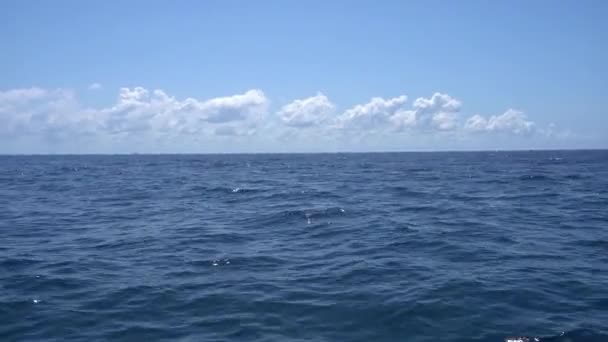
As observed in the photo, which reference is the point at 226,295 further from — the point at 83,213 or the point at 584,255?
the point at 83,213

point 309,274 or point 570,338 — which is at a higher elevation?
point 309,274

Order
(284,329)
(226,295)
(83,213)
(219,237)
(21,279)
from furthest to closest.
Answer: (83,213) → (219,237) → (21,279) → (226,295) → (284,329)

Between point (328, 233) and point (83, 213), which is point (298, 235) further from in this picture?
point (83, 213)

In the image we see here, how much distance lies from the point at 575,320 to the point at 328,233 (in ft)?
38.0

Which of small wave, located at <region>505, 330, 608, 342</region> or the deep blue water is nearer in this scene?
small wave, located at <region>505, 330, 608, 342</region>

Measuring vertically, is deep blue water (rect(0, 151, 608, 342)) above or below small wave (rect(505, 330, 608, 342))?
above

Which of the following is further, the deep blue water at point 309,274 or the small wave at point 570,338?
the deep blue water at point 309,274

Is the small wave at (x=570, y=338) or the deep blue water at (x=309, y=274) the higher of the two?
the deep blue water at (x=309, y=274)

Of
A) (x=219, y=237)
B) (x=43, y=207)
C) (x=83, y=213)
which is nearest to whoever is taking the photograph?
(x=219, y=237)

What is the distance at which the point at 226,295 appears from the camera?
12.7m

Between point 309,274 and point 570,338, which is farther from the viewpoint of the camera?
point 309,274

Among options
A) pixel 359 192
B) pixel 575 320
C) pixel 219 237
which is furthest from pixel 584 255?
pixel 359 192

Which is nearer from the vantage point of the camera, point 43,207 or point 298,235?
point 298,235

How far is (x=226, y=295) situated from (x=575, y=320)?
870 cm
